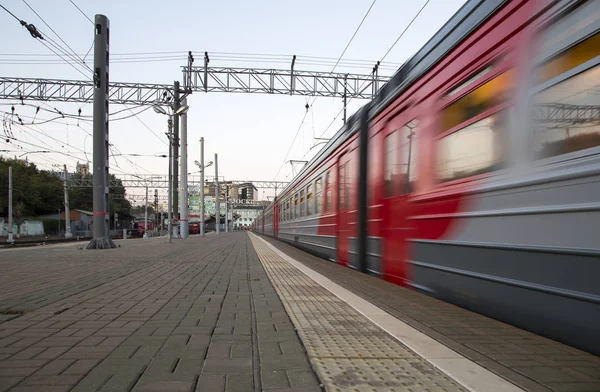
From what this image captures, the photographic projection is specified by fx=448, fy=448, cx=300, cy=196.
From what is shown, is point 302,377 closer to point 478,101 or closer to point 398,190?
point 478,101

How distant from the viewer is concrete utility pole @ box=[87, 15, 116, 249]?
16.4 meters

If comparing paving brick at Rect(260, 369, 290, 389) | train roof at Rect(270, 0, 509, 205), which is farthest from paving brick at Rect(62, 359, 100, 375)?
train roof at Rect(270, 0, 509, 205)

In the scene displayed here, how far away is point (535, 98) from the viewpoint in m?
3.65

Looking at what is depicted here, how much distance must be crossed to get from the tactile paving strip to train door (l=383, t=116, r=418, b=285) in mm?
1292

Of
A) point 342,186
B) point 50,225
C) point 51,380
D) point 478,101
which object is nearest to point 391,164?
point 478,101

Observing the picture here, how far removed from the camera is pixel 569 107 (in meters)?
3.32

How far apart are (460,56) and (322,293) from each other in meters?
3.51

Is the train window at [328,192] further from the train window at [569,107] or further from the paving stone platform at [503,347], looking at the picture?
the train window at [569,107]

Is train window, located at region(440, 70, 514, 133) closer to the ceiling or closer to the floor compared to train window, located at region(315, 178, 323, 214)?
closer to the ceiling

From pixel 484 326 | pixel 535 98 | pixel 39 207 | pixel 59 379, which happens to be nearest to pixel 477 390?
pixel 484 326

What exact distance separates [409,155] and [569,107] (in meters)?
2.91

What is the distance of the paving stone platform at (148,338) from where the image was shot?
2.96m

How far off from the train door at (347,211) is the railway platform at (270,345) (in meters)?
2.22

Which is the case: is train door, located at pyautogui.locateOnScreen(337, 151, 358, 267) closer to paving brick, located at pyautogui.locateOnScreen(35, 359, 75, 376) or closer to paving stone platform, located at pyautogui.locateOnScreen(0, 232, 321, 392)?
paving stone platform, located at pyautogui.locateOnScreen(0, 232, 321, 392)
